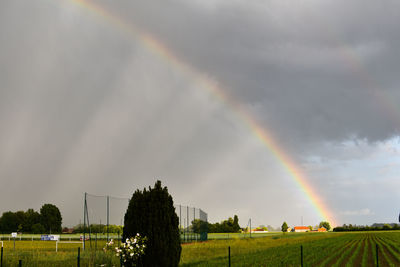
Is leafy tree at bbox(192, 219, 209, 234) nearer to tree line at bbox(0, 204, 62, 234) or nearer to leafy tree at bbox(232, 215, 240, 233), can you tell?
leafy tree at bbox(232, 215, 240, 233)

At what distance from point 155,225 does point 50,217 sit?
408 ft

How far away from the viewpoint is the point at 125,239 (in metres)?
19.6

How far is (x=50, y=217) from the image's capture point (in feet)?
440

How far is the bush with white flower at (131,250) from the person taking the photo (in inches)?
719

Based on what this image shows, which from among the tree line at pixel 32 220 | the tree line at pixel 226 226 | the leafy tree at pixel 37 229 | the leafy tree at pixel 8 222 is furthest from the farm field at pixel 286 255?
the leafy tree at pixel 8 222

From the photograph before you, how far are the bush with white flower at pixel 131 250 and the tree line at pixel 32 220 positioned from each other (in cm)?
10928

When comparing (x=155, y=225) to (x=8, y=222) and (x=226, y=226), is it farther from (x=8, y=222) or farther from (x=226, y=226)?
(x=8, y=222)

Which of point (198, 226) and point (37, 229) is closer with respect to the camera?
point (198, 226)

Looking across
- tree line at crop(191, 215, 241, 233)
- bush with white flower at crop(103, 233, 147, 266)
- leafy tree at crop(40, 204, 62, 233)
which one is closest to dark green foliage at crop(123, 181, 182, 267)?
bush with white flower at crop(103, 233, 147, 266)

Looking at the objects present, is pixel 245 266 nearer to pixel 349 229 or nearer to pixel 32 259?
pixel 32 259

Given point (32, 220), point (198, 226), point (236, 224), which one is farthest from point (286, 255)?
point (32, 220)

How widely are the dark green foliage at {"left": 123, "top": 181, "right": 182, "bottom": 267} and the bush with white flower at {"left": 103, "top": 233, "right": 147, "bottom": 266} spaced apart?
32 centimetres

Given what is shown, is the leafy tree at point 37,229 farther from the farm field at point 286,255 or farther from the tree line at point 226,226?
the farm field at point 286,255

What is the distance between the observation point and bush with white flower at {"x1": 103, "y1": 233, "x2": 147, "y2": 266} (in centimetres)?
1827
